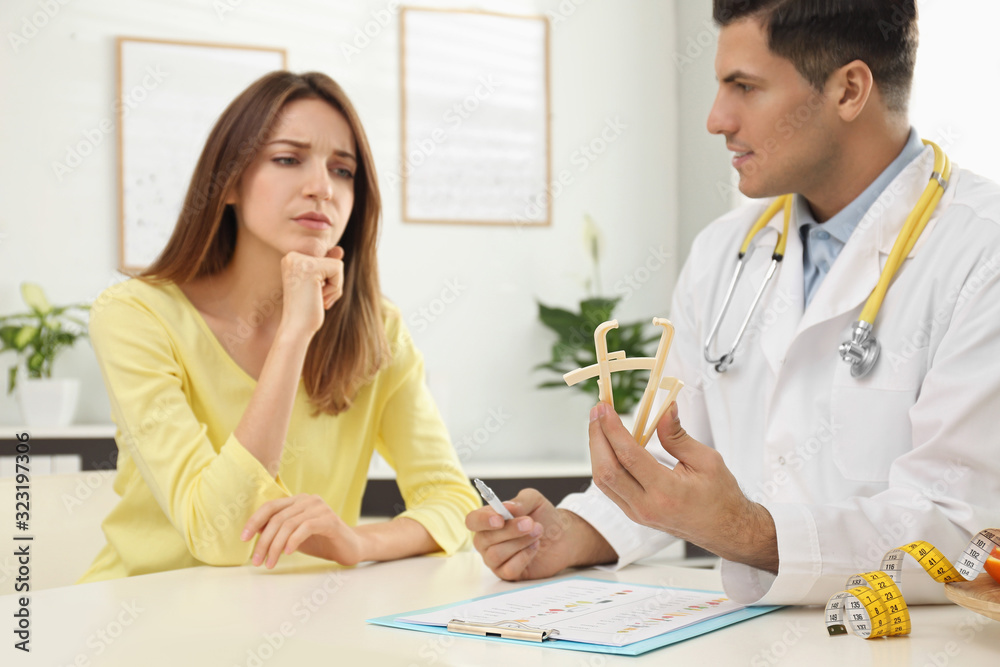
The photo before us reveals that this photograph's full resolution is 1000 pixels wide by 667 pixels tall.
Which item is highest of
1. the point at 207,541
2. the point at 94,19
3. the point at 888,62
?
the point at 94,19

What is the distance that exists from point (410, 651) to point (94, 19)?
2832 millimetres

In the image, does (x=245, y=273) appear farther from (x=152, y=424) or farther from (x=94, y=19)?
(x=94, y=19)

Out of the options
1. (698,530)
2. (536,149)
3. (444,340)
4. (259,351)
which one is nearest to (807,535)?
(698,530)

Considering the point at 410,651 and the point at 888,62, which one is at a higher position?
the point at 888,62

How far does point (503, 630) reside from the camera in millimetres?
820

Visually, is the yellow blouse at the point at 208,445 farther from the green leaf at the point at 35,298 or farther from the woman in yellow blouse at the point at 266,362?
the green leaf at the point at 35,298

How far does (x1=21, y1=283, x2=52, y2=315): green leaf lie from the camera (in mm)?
2844

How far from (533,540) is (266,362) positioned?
1.76 ft

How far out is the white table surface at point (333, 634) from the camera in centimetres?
76

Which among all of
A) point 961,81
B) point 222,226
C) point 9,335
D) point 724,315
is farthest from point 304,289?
point 9,335

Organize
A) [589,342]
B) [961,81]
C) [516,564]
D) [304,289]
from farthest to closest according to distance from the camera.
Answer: [589,342] → [961,81] → [304,289] → [516,564]

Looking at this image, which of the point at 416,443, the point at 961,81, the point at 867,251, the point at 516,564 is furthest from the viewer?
the point at 961,81

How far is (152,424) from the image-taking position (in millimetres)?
1325

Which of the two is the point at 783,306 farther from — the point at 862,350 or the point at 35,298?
the point at 35,298
